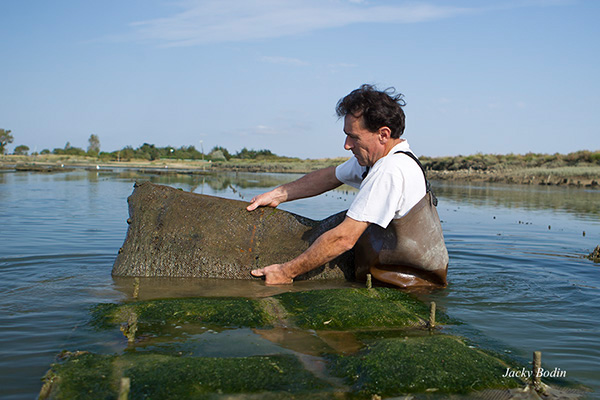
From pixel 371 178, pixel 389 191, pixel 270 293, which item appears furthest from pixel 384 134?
pixel 270 293

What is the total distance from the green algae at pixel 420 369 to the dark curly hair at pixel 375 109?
2280 millimetres

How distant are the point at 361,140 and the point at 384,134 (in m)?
0.24

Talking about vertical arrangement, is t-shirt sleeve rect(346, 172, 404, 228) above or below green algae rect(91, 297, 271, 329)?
above

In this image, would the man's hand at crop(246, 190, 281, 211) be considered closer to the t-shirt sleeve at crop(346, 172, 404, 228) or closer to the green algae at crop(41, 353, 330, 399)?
the t-shirt sleeve at crop(346, 172, 404, 228)

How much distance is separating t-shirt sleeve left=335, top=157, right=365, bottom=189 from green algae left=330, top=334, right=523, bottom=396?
103 inches

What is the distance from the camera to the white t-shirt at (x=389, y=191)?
480cm

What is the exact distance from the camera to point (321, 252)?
5059mm

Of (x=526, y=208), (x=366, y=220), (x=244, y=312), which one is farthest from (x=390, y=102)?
(x=526, y=208)

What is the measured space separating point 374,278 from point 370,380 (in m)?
2.49

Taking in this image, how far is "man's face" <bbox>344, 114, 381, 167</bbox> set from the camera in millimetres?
5191

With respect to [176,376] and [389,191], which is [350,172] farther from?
[176,376]

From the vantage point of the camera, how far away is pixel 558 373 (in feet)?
11.6

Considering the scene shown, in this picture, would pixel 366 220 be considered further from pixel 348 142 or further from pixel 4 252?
pixel 4 252

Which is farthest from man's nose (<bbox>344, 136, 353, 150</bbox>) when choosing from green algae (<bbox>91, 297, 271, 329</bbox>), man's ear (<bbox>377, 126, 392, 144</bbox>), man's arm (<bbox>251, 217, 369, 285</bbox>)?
green algae (<bbox>91, 297, 271, 329</bbox>)
